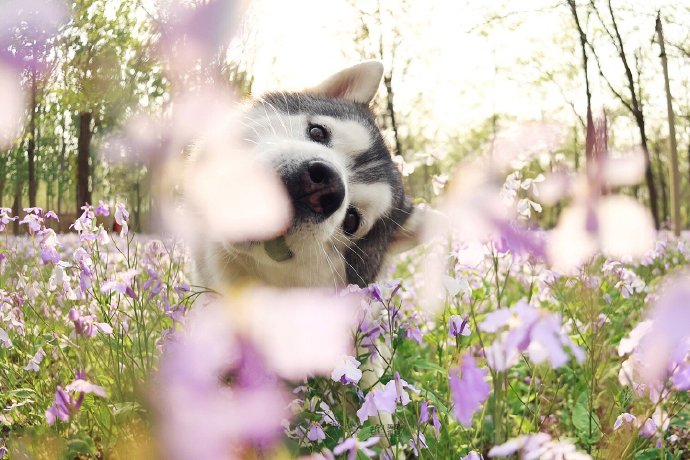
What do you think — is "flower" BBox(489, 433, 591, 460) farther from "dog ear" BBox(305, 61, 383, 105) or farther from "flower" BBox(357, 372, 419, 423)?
"dog ear" BBox(305, 61, 383, 105)

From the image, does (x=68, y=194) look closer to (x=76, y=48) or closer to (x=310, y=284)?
(x=76, y=48)

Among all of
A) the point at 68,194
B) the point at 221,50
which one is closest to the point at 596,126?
the point at 221,50

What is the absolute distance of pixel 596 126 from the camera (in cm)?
99

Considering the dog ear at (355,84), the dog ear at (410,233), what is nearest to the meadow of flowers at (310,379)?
→ the dog ear at (410,233)

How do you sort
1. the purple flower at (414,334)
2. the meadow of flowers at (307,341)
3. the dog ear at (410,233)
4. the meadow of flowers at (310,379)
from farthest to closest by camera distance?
the dog ear at (410,233) → the purple flower at (414,334) → the meadow of flowers at (307,341) → the meadow of flowers at (310,379)

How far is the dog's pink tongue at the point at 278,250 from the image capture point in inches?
97.3

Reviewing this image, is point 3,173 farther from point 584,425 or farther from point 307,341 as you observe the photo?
point 584,425

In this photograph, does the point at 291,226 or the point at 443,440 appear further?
the point at 291,226

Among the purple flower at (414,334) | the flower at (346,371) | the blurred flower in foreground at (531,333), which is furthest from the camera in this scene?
the purple flower at (414,334)

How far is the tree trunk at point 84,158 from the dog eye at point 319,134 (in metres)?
1.03

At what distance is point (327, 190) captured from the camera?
2.13m

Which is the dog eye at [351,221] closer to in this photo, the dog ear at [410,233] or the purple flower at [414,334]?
the dog ear at [410,233]

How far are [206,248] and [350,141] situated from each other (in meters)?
0.99

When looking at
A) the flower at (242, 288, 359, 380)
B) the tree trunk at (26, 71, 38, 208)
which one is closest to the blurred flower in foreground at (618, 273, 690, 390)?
the flower at (242, 288, 359, 380)
